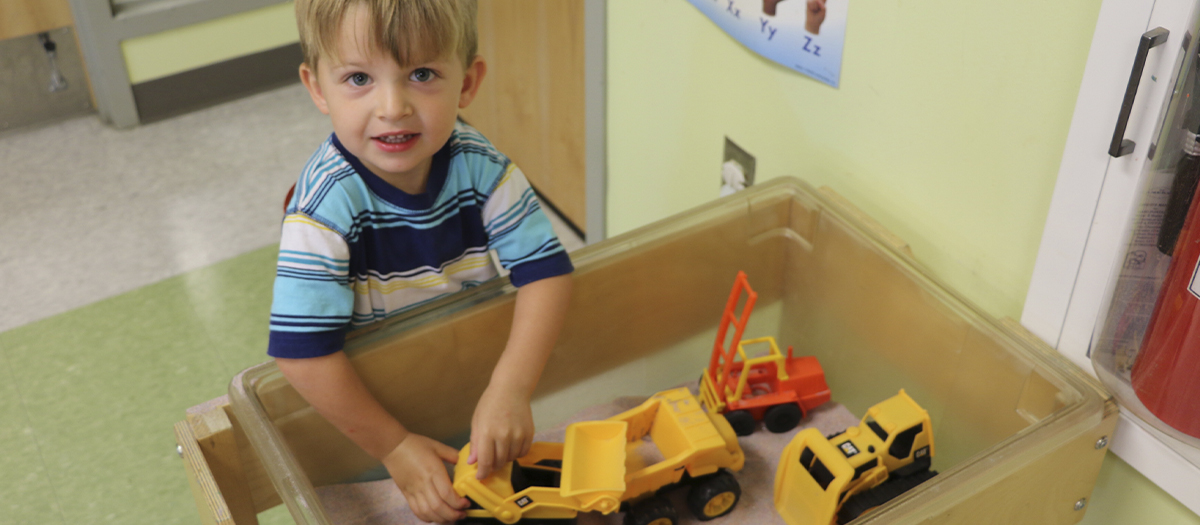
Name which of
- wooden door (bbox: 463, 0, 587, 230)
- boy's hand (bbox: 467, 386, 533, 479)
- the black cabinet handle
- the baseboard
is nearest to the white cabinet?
the black cabinet handle

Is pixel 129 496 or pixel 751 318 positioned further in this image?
pixel 129 496

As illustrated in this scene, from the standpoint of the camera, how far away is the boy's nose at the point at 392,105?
0.78 m

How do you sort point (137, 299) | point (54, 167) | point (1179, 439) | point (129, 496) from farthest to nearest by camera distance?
point (54, 167)
point (137, 299)
point (129, 496)
point (1179, 439)

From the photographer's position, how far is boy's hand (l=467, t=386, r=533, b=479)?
0.85m

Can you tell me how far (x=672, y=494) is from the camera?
3.14 ft

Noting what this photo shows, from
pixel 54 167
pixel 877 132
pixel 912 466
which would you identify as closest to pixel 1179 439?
pixel 912 466

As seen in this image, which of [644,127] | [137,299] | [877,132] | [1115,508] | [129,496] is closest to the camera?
[1115,508]

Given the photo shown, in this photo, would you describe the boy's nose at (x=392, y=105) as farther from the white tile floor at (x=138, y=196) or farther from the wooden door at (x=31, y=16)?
the wooden door at (x=31, y=16)

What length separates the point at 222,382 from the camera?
1507 mm

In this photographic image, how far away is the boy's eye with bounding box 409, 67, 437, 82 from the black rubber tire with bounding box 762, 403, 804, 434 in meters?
0.51

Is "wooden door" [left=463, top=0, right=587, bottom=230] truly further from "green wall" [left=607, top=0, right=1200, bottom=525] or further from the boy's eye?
the boy's eye

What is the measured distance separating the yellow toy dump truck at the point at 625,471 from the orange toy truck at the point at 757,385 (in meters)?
0.04

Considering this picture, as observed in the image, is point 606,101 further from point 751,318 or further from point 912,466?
point 912,466

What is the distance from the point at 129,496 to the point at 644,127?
0.92 m
